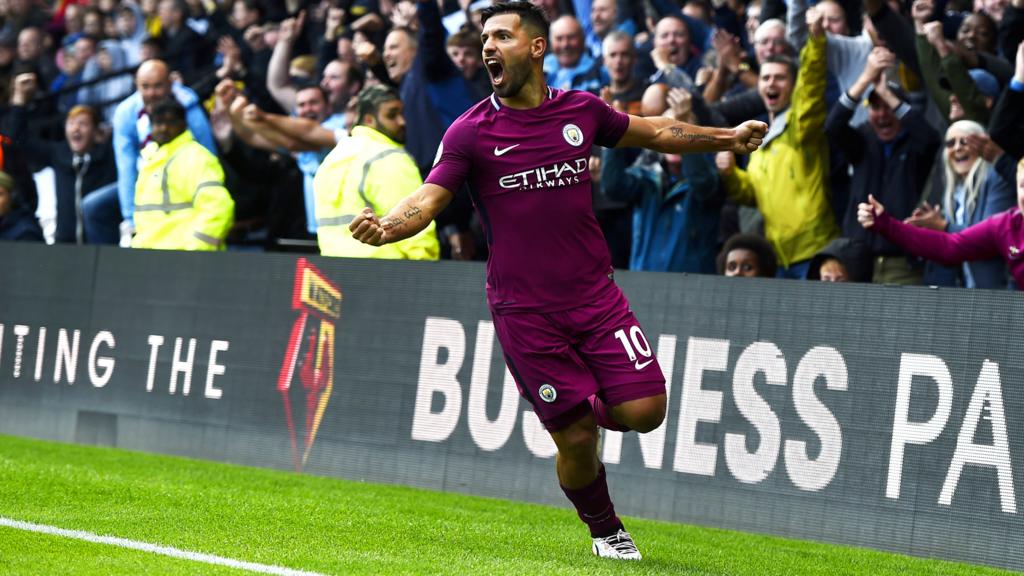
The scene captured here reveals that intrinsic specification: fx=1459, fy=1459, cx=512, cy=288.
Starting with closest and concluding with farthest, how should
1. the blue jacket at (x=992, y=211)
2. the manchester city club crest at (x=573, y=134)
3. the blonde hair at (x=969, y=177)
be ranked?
the manchester city club crest at (x=573, y=134) < the blue jacket at (x=992, y=211) < the blonde hair at (x=969, y=177)

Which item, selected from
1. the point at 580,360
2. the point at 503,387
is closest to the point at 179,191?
the point at 503,387

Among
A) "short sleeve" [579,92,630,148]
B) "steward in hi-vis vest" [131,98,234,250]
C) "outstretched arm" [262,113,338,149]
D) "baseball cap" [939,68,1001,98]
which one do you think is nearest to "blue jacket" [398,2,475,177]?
"outstretched arm" [262,113,338,149]

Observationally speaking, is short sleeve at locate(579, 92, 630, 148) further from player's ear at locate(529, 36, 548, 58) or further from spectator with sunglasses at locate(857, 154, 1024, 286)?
spectator with sunglasses at locate(857, 154, 1024, 286)

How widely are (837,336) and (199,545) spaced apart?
3.66 meters

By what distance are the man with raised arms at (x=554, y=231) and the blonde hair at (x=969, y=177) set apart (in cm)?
355

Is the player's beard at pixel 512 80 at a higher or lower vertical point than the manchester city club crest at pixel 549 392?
higher

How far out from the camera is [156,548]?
256 inches

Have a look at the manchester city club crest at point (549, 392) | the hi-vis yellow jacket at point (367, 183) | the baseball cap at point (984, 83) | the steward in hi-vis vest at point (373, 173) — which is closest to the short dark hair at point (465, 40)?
the steward in hi-vis vest at point (373, 173)

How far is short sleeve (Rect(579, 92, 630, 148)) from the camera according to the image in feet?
22.1

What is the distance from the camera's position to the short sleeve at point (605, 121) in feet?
22.1

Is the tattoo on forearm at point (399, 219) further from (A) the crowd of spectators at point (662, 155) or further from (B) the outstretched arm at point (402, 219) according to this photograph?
(A) the crowd of spectators at point (662, 155)

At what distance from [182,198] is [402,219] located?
5.87 m

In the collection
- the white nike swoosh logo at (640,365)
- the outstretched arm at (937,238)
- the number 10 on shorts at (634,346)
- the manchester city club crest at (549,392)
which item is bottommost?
the manchester city club crest at (549,392)

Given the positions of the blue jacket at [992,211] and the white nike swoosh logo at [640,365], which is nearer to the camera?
the white nike swoosh logo at [640,365]
